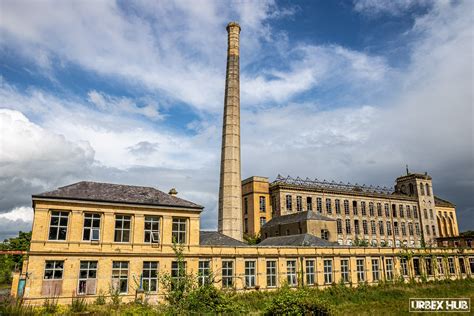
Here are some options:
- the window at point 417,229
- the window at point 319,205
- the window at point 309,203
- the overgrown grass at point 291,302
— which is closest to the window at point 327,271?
the overgrown grass at point 291,302

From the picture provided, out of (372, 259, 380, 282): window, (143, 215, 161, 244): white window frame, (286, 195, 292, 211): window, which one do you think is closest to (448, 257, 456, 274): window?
(372, 259, 380, 282): window

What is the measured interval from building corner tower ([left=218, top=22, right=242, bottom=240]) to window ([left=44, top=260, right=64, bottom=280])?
→ 2057 centimetres

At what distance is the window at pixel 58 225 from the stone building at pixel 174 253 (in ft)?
0.18

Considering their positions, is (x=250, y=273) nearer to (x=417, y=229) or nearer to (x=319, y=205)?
(x=319, y=205)

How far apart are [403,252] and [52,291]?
3017 cm

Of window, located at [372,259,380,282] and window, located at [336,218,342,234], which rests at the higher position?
window, located at [336,218,342,234]

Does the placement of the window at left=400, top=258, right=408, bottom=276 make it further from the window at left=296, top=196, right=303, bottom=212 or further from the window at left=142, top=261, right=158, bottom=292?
the window at left=142, top=261, right=158, bottom=292

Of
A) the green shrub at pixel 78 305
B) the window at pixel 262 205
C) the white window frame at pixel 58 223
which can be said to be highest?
the window at pixel 262 205

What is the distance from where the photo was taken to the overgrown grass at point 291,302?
1702 cm

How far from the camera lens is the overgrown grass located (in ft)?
55.8

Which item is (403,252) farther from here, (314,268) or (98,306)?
(98,306)

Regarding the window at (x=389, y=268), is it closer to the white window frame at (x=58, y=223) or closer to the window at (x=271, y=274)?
the window at (x=271, y=274)

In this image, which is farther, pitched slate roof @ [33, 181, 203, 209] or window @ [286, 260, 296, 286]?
window @ [286, 260, 296, 286]

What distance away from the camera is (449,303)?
2677cm
